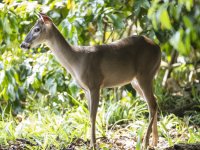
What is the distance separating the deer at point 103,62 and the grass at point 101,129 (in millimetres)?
383

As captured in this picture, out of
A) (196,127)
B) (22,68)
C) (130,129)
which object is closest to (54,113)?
(22,68)

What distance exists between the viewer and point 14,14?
643 centimetres

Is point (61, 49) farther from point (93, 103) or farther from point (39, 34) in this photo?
point (93, 103)

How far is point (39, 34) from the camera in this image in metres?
5.06

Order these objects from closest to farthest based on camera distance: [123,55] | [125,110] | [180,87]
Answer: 1. [123,55]
2. [125,110]
3. [180,87]

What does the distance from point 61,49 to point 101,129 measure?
1.26m

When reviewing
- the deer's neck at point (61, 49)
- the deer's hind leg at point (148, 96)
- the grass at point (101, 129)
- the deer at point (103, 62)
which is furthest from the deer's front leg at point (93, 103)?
the deer's hind leg at point (148, 96)

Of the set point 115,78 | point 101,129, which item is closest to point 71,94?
point 101,129

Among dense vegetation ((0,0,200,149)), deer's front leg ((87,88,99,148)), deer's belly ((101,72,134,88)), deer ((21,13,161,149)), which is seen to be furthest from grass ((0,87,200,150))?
deer's belly ((101,72,134,88))

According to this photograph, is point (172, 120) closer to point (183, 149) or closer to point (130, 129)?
point (130, 129)

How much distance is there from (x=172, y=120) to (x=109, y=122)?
80 centimetres

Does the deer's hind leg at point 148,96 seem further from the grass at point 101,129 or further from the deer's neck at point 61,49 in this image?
the deer's neck at point 61,49

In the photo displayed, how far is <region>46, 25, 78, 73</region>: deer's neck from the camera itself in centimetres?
511

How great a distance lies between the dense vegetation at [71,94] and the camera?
229 inches
